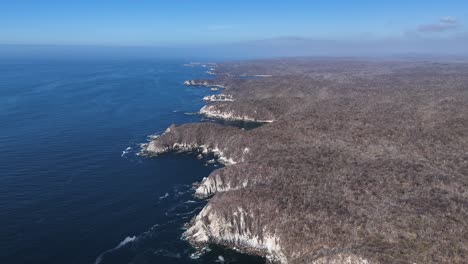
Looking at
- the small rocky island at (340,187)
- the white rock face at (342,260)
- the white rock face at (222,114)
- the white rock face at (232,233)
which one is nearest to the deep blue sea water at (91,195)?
the white rock face at (232,233)

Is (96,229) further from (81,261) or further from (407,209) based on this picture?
(407,209)

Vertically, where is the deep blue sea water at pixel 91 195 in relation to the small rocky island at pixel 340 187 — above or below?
below

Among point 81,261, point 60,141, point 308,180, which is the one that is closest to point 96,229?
point 81,261

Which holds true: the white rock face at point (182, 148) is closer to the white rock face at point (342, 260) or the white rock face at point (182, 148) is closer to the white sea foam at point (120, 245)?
the white sea foam at point (120, 245)

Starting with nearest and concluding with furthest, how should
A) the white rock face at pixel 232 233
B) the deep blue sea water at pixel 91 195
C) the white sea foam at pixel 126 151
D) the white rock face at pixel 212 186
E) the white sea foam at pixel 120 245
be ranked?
the white sea foam at pixel 120 245 < the white rock face at pixel 232 233 < the deep blue sea water at pixel 91 195 < the white rock face at pixel 212 186 < the white sea foam at pixel 126 151

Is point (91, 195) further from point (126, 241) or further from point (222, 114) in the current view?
point (222, 114)

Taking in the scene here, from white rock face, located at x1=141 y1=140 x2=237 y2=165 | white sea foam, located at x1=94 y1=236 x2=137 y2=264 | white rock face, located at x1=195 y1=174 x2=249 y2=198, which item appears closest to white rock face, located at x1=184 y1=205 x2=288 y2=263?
white sea foam, located at x1=94 y1=236 x2=137 y2=264

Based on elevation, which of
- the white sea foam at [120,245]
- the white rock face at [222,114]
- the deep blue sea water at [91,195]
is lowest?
the white sea foam at [120,245]

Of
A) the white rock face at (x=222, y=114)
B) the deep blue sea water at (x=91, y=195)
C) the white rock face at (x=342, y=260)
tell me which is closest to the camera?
the white rock face at (x=342, y=260)
